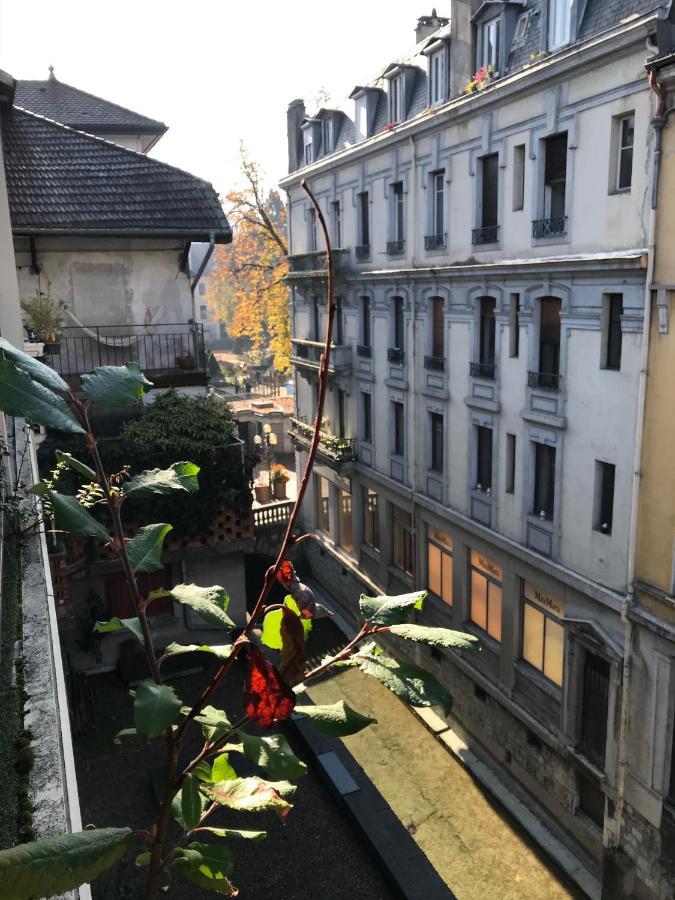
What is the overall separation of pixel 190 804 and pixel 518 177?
17.6m

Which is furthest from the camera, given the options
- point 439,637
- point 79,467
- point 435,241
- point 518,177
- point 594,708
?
point 435,241

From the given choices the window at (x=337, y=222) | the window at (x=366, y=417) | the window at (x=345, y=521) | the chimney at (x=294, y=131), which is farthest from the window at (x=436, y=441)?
the chimney at (x=294, y=131)

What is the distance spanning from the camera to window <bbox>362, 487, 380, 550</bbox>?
27609 millimetres

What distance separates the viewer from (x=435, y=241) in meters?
21.8

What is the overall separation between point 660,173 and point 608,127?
199 cm

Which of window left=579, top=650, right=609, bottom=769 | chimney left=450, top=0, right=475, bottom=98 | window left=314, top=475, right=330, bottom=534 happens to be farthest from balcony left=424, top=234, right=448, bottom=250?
window left=314, top=475, right=330, bottom=534

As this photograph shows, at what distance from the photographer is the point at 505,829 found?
58.6 ft

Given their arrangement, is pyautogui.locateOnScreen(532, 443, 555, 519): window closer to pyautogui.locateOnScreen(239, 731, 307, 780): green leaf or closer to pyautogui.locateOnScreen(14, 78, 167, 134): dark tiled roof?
pyautogui.locateOnScreen(239, 731, 307, 780): green leaf

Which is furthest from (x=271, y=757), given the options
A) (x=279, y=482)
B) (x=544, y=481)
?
(x=279, y=482)

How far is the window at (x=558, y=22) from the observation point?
53.1 ft

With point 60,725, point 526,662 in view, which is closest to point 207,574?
point 526,662

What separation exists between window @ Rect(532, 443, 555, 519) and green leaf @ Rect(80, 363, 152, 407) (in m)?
15.9

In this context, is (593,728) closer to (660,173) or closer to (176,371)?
(660,173)

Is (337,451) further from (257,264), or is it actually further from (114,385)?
(114,385)
